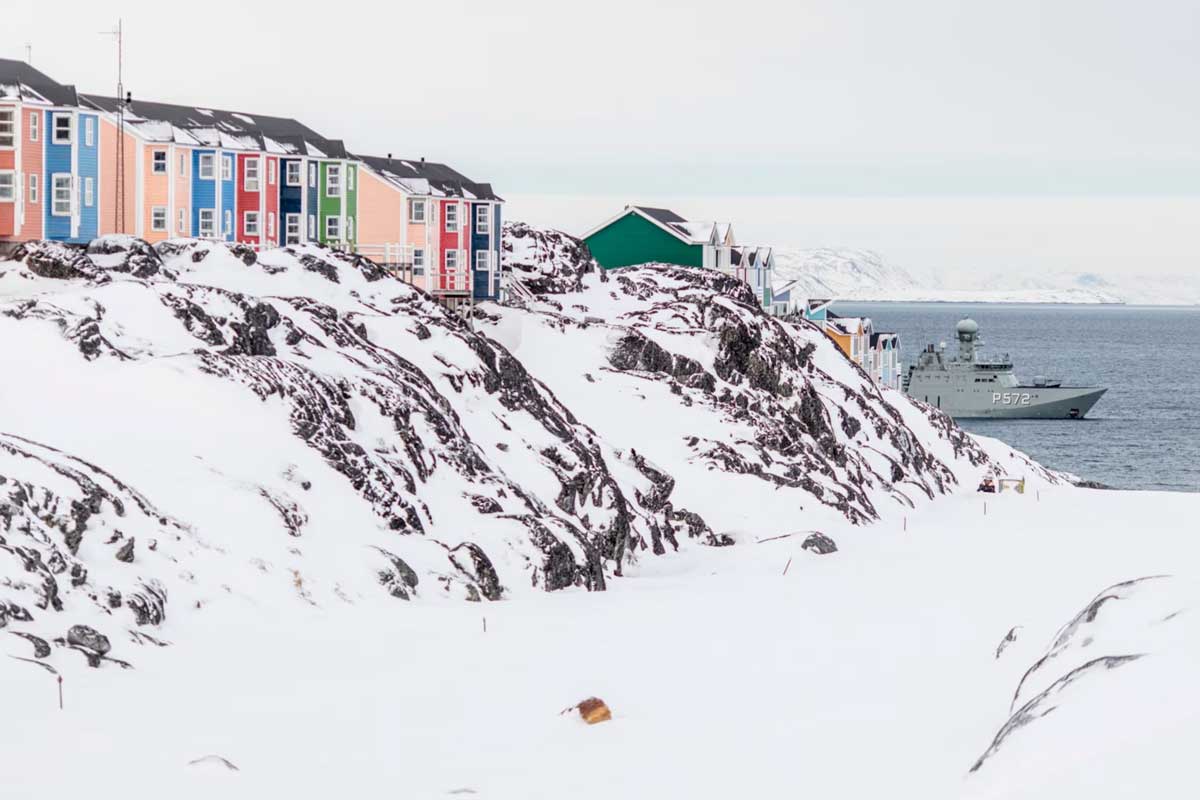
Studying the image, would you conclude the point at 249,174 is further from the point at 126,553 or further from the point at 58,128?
the point at 126,553

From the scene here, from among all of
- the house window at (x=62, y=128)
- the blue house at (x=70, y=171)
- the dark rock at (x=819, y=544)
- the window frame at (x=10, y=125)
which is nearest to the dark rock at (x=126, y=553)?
the dark rock at (x=819, y=544)

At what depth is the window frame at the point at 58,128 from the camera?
5372 centimetres

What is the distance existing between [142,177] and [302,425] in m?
31.3

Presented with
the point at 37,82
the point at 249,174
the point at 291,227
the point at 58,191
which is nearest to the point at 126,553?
the point at 58,191

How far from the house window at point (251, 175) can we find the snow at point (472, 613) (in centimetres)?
1342

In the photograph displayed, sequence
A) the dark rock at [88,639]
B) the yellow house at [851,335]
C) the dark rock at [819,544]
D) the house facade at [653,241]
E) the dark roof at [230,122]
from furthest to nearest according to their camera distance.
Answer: the yellow house at [851,335], the house facade at [653,241], the dark roof at [230,122], the dark rock at [819,544], the dark rock at [88,639]

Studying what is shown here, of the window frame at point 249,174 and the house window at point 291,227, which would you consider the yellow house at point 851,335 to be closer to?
the house window at point 291,227

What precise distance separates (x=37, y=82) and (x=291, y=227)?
45.3 ft

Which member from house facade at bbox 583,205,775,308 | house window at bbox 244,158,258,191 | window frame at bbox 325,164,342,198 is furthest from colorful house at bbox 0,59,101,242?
house facade at bbox 583,205,775,308

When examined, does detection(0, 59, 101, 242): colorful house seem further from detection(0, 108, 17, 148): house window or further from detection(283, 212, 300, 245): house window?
detection(283, 212, 300, 245): house window

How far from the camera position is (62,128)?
5409cm

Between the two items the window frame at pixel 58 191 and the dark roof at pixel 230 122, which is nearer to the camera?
the window frame at pixel 58 191

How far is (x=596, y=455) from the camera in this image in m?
43.4

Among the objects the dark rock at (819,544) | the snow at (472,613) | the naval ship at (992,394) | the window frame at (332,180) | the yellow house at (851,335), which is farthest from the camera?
the naval ship at (992,394)
